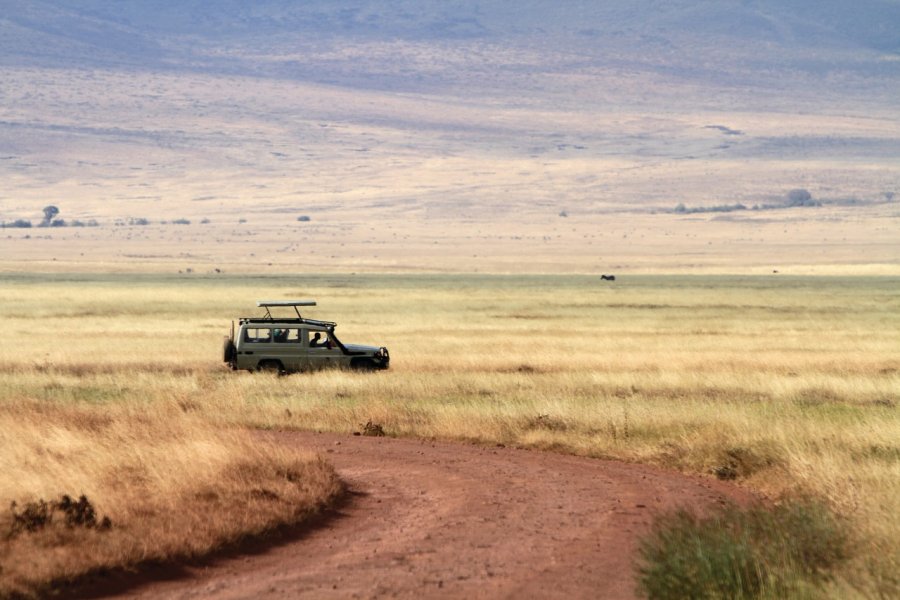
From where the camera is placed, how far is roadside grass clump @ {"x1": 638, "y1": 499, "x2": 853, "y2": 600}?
927cm

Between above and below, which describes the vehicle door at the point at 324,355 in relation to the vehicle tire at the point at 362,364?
above

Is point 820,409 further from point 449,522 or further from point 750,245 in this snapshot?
point 750,245

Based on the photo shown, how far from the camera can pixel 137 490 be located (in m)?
12.7

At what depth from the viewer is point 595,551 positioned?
11.6 metres

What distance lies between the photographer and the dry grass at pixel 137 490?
10719 millimetres

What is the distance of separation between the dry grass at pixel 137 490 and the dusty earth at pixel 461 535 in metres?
0.32

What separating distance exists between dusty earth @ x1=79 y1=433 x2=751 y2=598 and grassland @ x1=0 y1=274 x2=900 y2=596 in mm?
1125

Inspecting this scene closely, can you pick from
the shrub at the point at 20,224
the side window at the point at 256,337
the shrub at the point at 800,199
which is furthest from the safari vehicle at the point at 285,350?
the shrub at the point at 800,199

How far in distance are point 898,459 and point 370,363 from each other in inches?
561

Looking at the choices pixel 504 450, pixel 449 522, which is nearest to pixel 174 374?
pixel 504 450

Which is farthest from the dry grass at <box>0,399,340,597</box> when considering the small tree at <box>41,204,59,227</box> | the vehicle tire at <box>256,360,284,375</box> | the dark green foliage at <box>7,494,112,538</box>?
the small tree at <box>41,204,59,227</box>

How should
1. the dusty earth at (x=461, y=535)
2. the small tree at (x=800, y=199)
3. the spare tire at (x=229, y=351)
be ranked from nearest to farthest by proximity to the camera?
1. the dusty earth at (x=461, y=535)
2. the spare tire at (x=229, y=351)
3. the small tree at (x=800, y=199)

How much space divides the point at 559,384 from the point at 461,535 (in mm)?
14466

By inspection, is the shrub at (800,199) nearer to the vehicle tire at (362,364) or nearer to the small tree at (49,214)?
the small tree at (49,214)
